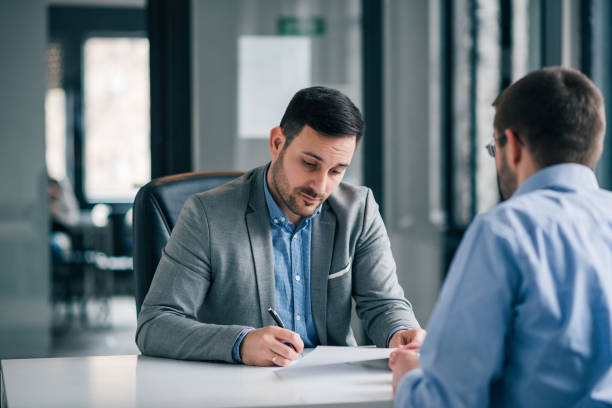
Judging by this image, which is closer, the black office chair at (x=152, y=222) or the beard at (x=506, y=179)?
the beard at (x=506, y=179)

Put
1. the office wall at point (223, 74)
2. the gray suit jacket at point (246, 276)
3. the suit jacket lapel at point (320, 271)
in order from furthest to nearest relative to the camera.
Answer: the office wall at point (223, 74) → the suit jacket lapel at point (320, 271) → the gray suit jacket at point (246, 276)

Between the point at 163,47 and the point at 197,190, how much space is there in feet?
4.61

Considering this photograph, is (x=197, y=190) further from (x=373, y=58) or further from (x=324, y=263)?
(x=373, y=58)

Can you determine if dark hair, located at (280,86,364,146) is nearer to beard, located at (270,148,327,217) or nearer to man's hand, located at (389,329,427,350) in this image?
beard, located at (270,148,327,217)

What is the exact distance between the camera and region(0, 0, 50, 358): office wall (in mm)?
3584

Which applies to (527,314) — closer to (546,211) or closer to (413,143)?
(546,211)

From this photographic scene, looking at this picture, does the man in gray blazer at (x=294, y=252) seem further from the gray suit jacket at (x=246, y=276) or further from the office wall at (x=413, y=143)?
the office wall at (x=413, y=143)

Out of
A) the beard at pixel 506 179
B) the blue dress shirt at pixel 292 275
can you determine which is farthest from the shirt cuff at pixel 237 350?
the beard at pixel 506 179

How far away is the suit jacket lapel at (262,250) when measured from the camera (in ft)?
5.58

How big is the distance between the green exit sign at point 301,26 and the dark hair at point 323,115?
62.0 inches

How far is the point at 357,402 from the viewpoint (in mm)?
1195

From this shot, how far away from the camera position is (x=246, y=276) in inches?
66.7

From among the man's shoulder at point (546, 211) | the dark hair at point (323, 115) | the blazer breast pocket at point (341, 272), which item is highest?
the dark hair at point (323, 115)

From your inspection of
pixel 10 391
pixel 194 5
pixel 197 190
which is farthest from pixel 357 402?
pixel 194 5
